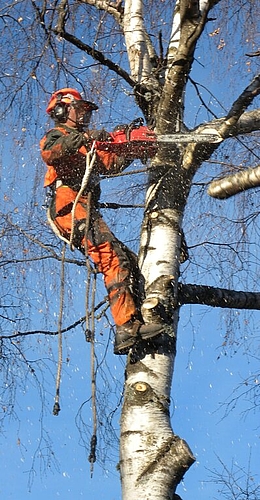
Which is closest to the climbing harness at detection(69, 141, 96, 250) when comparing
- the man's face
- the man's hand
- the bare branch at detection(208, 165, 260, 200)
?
the man's hand

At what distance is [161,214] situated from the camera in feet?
14.6

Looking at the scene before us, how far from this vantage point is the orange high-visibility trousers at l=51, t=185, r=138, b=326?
423 centimetres

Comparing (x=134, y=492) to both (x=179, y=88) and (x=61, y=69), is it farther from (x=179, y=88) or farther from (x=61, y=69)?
(x=61, y=69)

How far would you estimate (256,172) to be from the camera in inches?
101

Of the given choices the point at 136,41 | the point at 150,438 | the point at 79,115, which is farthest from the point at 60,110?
the point at 150,438

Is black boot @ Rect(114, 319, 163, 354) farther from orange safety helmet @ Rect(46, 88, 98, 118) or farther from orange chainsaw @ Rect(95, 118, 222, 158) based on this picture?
orange safety helmet @ Rect(46, 88, 98, 118)

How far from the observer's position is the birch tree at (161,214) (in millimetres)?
3725

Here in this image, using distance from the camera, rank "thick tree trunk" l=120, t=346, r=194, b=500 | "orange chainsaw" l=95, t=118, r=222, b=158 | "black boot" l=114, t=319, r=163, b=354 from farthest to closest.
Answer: "orange chainsaw" l=95, t=118, r=222, b=158 → "black boot" l=114, t=319, r=163, b=354 → "thick tree trunk" l=120, t=346, r=194, b=500

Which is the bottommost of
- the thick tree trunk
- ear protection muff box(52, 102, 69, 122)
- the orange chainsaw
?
the thick tree trunk

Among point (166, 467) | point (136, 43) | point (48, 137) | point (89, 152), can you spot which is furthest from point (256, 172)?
point (136, 43)

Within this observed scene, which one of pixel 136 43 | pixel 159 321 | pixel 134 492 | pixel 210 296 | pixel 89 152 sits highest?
pixel 136 43

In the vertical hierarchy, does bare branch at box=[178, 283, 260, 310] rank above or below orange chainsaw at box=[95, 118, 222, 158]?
below

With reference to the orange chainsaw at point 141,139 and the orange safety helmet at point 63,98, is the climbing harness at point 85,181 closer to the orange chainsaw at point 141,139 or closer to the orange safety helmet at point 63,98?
the orange chainsaw at point 141,139

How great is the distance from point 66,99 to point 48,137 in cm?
31
